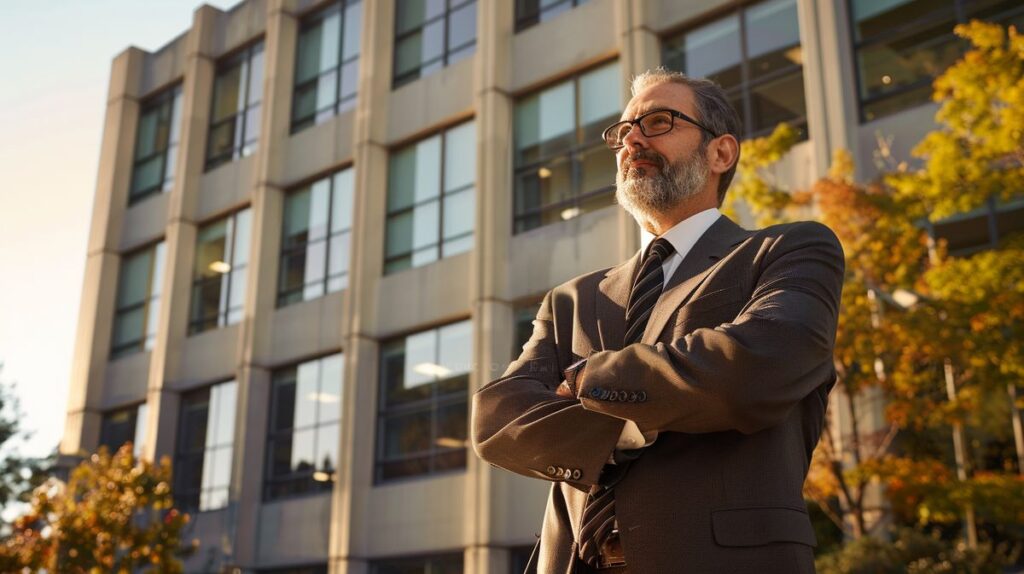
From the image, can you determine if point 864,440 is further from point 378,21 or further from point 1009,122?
point 378,21

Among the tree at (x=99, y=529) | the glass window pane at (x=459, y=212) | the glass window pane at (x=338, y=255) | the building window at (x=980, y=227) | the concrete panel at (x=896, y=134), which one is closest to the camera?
the building window at (x=980, y=227)

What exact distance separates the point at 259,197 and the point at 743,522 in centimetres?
2815

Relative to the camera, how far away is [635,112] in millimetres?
3314

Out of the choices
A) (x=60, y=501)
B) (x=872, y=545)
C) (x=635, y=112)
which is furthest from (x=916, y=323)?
(x=60, y=501)

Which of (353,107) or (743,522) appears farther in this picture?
(353,107)

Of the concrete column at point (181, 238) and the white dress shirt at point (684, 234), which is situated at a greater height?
the concrete column at point (181, 238)

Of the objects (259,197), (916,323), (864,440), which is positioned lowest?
(864,440)

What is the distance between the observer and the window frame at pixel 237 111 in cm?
3209

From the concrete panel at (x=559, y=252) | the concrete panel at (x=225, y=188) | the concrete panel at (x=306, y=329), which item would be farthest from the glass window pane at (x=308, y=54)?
the concrete panel at (x=559, y=252)

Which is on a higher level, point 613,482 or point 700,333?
point 700,333

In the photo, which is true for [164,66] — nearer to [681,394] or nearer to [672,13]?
[672,13]

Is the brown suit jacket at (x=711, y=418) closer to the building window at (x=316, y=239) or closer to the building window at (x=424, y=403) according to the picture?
the building window at (x=424, y=403)

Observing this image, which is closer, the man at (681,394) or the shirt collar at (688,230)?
the man at (681,394)

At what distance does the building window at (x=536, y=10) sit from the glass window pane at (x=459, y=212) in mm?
4016
